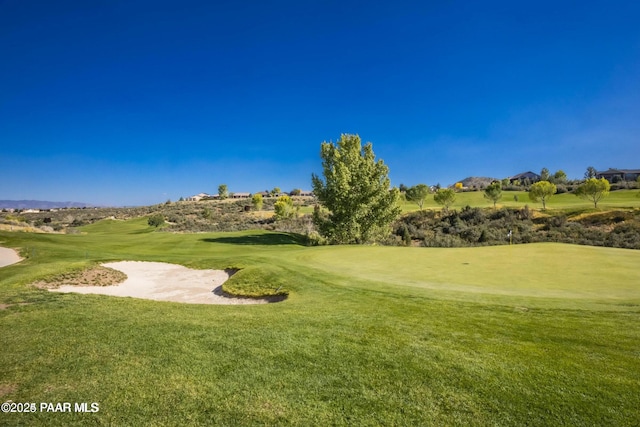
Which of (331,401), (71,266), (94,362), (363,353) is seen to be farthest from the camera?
(71,266)

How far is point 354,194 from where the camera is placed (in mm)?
32969

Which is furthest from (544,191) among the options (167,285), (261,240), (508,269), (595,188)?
(167,285)

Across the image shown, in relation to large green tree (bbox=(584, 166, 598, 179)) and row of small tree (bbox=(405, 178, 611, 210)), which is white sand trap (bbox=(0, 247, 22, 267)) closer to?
row of small tree (bbox=(405, 178, 611, 210))

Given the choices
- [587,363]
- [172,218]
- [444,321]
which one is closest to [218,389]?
[444,321]

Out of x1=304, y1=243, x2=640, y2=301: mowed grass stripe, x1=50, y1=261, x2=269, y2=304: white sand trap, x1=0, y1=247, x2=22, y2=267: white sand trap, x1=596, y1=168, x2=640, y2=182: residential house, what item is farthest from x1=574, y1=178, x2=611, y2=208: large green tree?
x1=596, y1=168, x2=640, y2=182: residential house

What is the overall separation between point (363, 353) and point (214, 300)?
8453 millimetres

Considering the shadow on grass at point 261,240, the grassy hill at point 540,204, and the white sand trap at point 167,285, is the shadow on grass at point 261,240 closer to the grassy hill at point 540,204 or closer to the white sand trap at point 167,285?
the white sand trap at point 167,285

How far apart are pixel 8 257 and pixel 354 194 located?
84.4 ft

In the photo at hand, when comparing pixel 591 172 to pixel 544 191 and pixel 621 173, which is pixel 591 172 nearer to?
pixel 621 173

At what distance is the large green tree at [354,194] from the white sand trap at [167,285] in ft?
59.5

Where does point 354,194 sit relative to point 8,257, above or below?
above

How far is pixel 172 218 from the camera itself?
71938 mm

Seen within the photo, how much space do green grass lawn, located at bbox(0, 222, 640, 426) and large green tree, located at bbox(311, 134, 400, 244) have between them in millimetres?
22733

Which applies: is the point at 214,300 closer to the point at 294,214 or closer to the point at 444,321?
the point at 444,321
